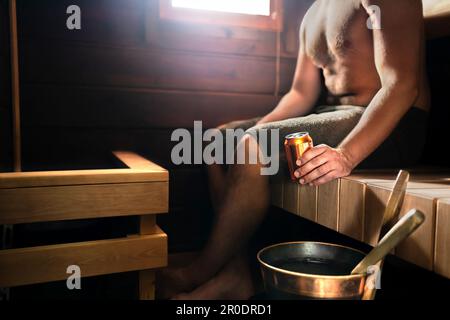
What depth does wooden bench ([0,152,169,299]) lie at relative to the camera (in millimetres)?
1169

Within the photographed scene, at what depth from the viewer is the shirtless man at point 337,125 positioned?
4.30ft

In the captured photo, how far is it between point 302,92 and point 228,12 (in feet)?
2.28

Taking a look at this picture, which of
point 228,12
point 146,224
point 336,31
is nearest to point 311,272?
point 146,224

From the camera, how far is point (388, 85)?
4.37 ft

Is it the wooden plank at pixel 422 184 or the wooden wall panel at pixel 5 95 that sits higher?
the wooden wall panel at pixel 5 95

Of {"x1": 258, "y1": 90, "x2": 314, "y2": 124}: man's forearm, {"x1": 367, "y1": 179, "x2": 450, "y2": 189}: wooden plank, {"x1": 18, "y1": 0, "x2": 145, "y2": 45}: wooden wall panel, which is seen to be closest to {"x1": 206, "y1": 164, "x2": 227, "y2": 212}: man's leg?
{"x1": 258, "y1": 90, "x2": 314, "y2": 124}: man's forearm

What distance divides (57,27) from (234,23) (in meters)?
0.99

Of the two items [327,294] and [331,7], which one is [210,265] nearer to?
[327,294]

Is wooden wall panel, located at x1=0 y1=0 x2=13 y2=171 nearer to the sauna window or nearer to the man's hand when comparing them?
the sauna window

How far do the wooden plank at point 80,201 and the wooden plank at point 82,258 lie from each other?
0.10 meters

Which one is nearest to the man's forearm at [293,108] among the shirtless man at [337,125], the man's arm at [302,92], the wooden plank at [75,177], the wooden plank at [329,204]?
the man's arm at [302,92]

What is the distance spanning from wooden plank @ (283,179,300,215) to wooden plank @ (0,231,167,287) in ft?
1.71

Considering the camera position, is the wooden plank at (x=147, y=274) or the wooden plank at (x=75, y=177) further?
the wooden plank at (x=147, y=274)

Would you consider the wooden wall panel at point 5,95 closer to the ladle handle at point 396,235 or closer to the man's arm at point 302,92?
the man's arm at point 302,92
